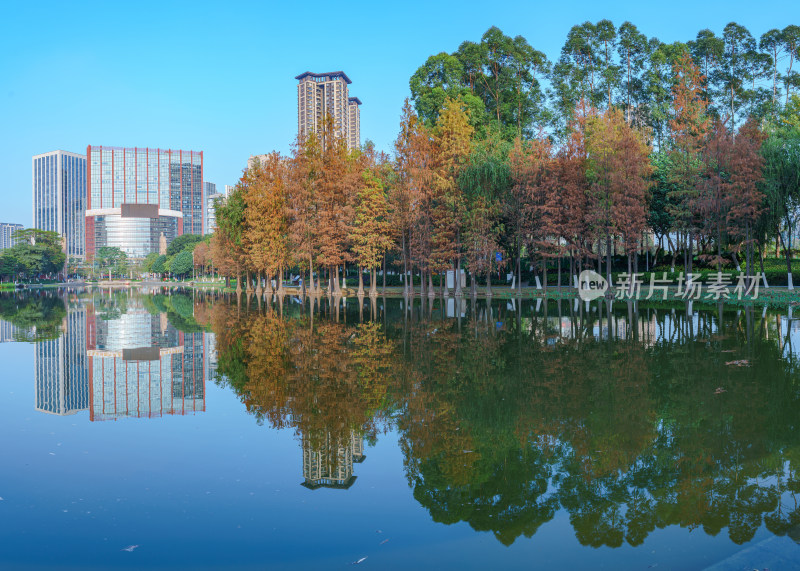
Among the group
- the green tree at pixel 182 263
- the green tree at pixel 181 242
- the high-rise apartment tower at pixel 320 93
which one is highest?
the high-rise apartment tower at pixel 320 93

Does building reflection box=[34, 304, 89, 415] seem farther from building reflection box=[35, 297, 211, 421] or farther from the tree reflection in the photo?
the tree reflection

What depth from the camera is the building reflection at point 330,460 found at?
5.97 meters

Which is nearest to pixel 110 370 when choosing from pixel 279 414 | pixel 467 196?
pixel 279 414

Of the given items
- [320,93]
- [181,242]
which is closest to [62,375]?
[181,242]

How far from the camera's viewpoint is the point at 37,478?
6.15 metres

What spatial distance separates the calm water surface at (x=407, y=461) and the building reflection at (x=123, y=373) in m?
0.08

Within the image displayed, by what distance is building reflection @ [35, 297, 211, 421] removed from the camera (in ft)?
31.6

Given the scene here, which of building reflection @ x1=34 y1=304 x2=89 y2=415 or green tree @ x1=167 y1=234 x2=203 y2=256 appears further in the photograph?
green tree @ x1=167 y1=234 x2=203 y2=256

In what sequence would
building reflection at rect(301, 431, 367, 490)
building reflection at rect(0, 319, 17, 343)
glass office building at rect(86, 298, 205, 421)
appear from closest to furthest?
building reflection at rect(301, 431, 367, 490) → glass office building at rect(86, 298, 205, 421) → building reflection at rect(0, 319, 17, 343)

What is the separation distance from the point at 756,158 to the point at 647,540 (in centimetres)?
3285

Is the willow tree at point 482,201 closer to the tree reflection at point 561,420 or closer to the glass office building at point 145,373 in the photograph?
the tree reflection at point 561,420

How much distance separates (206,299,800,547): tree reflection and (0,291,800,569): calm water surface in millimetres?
36

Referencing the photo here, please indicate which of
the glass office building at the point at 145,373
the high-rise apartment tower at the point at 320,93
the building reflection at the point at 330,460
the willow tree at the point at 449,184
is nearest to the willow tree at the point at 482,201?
the willow tree at the point at 449,184

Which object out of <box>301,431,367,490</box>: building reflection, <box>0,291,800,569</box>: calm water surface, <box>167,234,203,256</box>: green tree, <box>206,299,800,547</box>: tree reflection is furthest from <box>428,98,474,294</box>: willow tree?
<box>167,234,203,256</box>: green tree
